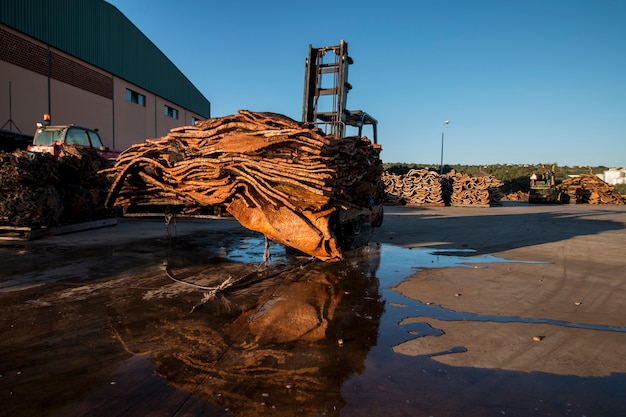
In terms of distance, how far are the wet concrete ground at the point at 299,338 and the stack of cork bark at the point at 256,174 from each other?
0.90 m

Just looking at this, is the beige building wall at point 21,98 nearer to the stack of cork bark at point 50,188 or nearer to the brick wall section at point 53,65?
the brick wall section at point 53,65

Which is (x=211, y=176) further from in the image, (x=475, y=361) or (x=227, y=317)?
(x=475, y=361)

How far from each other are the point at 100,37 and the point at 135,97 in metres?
4.44

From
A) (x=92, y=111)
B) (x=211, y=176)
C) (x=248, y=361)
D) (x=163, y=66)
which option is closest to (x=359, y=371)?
(x=248, y=361)

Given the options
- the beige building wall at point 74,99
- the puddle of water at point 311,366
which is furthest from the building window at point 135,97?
the puddle of water at point 311,366

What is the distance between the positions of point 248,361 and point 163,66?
29140 millimetres

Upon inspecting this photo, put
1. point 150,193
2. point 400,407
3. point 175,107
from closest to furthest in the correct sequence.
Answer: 1. point 400,407
2. point 150,193
3. point 175,107

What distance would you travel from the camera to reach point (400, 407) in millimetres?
2357

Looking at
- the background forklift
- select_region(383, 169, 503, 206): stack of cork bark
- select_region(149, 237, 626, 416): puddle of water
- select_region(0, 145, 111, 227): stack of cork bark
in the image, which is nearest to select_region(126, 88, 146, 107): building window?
select_region(0, 145, 111, 227): stack of cork bark

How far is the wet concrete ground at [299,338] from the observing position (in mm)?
2414

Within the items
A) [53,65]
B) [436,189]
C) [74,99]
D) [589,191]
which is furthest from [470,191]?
[53,65]

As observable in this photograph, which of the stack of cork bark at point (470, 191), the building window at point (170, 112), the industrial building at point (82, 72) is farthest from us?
the building window at point (170, 112)

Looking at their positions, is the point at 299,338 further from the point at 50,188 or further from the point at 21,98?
the point at 21,98

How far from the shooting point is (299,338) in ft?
11.1
